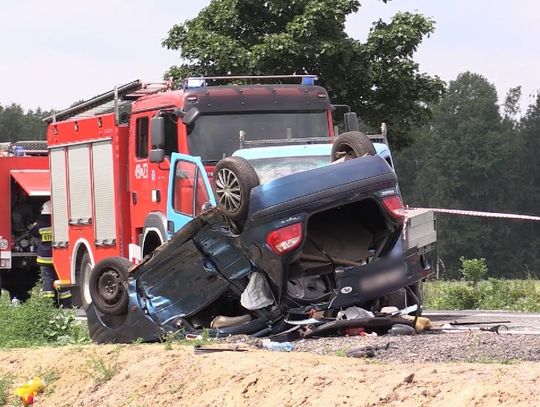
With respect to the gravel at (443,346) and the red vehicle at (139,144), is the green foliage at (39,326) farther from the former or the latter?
the gravel at (443,346)

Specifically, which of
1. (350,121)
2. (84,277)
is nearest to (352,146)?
(350,121)

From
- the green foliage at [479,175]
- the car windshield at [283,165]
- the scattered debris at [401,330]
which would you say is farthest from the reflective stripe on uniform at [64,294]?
the green foliage at [479,175]

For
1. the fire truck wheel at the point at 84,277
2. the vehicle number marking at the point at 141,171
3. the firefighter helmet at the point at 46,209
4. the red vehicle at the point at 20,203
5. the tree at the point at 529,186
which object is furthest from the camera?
the tree at the point at 529,186

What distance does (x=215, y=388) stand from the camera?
8.82 meters

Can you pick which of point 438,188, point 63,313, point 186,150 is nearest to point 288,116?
point 186,150

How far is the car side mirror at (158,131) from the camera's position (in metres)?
14.5

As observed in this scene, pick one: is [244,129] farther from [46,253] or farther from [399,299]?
[46,253]

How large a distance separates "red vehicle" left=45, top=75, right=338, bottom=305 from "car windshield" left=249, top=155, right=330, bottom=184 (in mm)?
1294

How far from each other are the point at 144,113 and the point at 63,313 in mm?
3448

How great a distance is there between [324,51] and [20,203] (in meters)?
6.43

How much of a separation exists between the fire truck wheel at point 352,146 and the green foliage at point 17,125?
72.2 m

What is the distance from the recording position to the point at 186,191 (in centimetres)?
1373

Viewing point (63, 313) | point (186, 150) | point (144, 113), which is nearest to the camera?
point (63, 313)

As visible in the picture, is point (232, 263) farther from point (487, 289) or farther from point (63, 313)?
point (487, 289)
